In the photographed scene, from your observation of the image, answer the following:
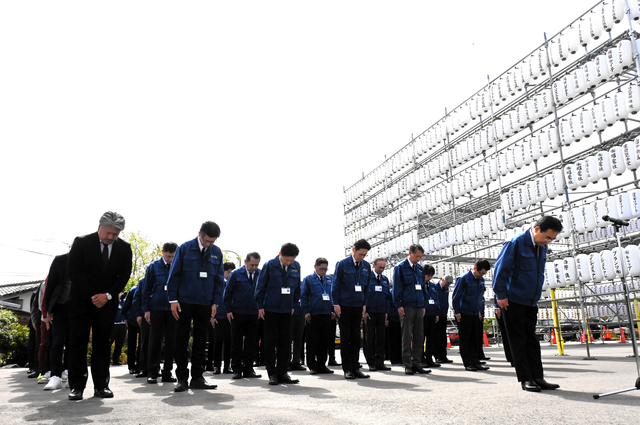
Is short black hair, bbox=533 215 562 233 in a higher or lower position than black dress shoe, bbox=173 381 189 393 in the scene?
higher

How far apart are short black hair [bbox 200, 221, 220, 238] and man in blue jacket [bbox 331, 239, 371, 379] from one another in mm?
1963

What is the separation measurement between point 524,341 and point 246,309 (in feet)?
12.3

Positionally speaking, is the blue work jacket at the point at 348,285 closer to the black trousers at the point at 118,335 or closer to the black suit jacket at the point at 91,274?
the black suit jacket at the point at 91,274

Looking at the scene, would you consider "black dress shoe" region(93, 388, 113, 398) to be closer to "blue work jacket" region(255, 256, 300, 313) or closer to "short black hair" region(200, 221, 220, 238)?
"short black hair" region(200, 221, 220, 238)

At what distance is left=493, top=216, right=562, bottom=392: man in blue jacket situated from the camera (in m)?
4.95

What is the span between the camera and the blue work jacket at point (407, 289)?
736 centimetres

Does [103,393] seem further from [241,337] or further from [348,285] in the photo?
[348,285]

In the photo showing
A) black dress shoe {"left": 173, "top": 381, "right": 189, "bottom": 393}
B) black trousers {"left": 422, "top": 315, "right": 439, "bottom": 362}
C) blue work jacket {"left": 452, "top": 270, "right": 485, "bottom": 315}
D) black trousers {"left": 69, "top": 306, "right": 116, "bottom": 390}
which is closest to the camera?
black trousers {"left": 69, "top": 306, "right": 116, "bottom": 390}

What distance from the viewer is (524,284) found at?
16.5 feet

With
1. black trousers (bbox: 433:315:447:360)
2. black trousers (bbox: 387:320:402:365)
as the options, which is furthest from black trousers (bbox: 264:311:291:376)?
black trousers (bbox: 433:315:447:360)

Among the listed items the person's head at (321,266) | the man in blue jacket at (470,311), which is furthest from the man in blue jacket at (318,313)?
the man in blue jacket at (470,311)

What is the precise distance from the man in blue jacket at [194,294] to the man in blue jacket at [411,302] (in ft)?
9.46

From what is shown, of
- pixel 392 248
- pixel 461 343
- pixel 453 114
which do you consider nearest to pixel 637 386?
pixel 461 343

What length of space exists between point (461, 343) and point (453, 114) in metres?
15.9
